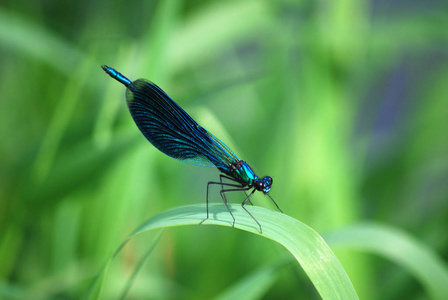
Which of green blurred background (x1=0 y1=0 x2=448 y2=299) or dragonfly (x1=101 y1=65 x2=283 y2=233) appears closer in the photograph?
dragonfly (x1=101 y1=65 x2=283 y2=233)

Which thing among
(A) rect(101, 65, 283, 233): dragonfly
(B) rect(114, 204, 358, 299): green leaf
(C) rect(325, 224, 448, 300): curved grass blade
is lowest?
(B) rect(114, 204, 358, 299): green leaf

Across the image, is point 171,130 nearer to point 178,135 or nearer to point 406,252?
point 178,135

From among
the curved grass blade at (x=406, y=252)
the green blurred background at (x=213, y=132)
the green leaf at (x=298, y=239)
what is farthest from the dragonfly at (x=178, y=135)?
the green leaf at (x=298, y=239)

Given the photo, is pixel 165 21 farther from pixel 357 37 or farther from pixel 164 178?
pixel 357 37

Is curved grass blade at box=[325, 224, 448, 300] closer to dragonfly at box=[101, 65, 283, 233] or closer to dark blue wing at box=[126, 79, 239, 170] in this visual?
dragonfly at box=[101, 65, 283, 233]

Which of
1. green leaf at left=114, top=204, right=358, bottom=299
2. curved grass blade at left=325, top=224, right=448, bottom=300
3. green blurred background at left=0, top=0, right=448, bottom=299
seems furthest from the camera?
green blurred background at left=0, top=0, right=448, bottom=299

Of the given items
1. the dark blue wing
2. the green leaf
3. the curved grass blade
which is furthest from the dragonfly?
the green leaf

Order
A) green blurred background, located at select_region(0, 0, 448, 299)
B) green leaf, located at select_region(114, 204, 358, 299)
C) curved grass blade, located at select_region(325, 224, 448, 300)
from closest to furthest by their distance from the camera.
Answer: green leaf, located at select_region(114, 204, 358, 299) < curved grass blade, located at select_region(325, 224, 448, 300) < green blurred background, located at select_region(0, 0, 448, 299)
